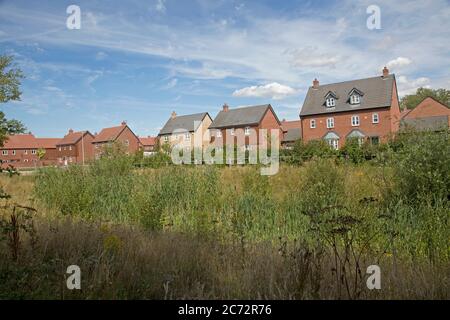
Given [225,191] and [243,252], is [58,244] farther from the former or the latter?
[225,191]

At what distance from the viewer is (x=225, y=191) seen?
1163 centimetres

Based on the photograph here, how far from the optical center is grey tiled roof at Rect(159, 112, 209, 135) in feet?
204

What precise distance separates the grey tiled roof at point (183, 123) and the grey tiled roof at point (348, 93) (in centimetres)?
2160

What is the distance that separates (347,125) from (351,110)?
1.98m

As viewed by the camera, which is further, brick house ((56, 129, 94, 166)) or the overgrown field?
brick house ((56, 129, 94, 166))

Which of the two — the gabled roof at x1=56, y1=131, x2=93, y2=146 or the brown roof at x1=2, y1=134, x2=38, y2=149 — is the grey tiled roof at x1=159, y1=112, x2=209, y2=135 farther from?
the brown roof at x1=2, y1=134, x2=38, y2=149

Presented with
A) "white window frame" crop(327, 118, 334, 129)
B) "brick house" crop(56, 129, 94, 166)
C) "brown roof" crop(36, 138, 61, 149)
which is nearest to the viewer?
"white window frame" crop(327, 118, 334, 129)

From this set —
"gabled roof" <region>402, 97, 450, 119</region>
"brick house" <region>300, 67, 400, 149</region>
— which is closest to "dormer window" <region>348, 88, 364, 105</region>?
"brick house" <region>300, 67, 400, 149</region>

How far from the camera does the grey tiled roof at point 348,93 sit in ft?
135

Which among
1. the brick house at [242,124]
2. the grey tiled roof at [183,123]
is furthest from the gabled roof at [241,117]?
the grey tiled roof at [183,123]

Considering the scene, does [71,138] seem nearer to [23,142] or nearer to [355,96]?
[23,142]

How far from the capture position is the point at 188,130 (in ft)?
205

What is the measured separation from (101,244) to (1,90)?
124ft

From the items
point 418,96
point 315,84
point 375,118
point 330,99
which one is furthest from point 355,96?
point 418,96
